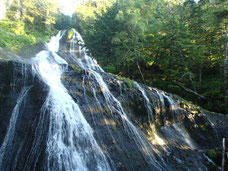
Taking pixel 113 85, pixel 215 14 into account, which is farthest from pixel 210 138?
pixel 215 14

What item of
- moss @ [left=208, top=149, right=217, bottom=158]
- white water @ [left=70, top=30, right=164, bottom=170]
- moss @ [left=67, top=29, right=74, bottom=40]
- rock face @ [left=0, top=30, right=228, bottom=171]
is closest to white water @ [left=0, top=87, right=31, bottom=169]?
rock face @ [left=0, top=30, right=228, bottom=171]

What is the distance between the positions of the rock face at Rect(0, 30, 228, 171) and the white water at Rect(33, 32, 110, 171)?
0.09ft

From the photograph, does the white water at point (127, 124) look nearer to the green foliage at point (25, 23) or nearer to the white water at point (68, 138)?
the white water at point (68, 138)

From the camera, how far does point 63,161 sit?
452cm

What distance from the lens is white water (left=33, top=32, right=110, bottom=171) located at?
459 cm

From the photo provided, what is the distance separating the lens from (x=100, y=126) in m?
6.25

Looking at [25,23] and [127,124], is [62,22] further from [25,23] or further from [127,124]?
[127,124]

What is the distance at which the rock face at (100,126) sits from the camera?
487 cm

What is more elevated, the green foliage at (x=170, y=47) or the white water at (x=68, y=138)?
the green foliage at (x=170, y=47)

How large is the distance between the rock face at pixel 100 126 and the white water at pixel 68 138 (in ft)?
0.09

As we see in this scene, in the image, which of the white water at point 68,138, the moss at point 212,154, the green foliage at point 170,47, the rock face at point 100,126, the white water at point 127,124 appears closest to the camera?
the white water at point 68,138

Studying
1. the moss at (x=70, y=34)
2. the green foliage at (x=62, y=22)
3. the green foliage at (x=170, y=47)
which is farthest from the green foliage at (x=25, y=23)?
the green foliage at (x=170, y=47)

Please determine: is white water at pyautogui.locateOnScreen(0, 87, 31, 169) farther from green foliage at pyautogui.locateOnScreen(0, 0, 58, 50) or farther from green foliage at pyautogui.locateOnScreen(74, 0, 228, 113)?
green foliage at pyautogui.locateOnScreen(0, 0, 58, 50)

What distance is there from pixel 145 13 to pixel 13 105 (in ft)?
55.0
